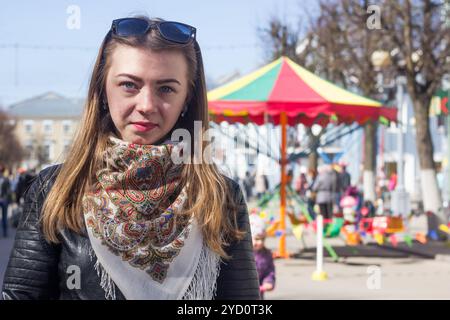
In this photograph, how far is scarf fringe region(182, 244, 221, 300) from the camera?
7.15ft

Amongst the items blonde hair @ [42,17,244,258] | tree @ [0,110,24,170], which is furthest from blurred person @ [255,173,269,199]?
tree @ [0,110,24,170]

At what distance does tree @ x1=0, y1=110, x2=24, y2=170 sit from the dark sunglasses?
8761 cm

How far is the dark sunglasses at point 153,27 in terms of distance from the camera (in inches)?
87.4

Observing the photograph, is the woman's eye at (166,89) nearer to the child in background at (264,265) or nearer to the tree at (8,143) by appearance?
the child in background at (264,265)

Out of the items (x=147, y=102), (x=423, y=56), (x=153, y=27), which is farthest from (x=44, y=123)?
(x=147, y=102)

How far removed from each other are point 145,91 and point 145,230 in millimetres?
319

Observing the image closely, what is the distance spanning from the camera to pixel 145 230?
2172 millimetres

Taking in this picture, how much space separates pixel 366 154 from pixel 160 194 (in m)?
24.4

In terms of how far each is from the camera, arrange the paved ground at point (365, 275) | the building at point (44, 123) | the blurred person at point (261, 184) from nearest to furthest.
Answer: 1. the paved ground at point (365, 275)
2. the blurred person at point (261, 184)
3. the building at point (44, 123)

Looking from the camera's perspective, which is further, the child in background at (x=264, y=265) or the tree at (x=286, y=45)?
the tree at (x=286, y=45)

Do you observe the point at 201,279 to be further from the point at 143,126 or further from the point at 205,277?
the point at 143,126

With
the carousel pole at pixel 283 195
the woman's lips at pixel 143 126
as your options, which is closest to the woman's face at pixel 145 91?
the woman's lips at pixel 143 126
